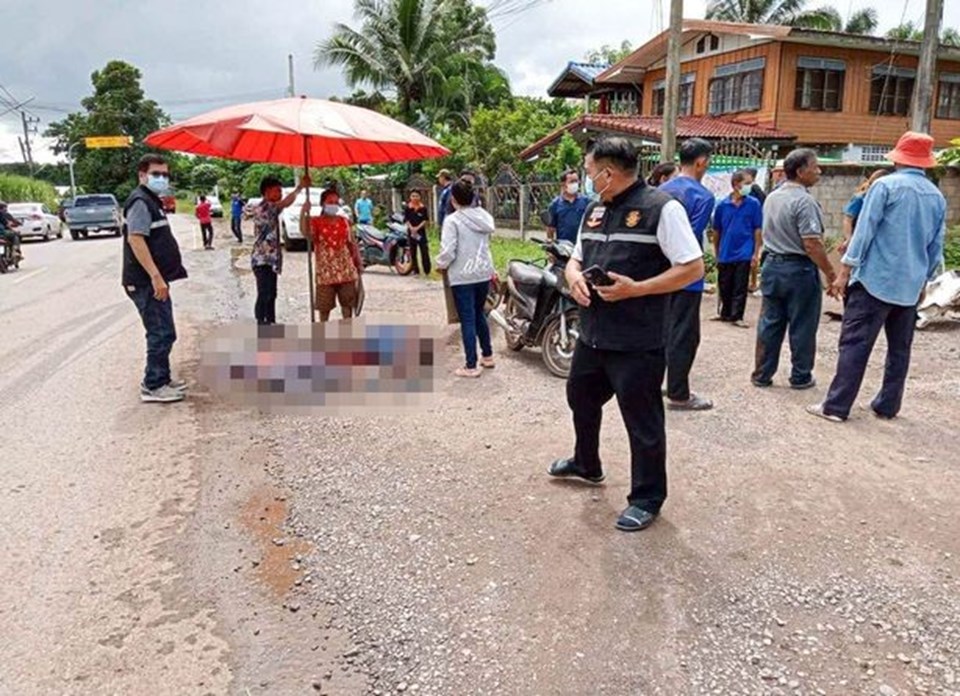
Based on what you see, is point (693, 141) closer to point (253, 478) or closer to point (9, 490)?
point (253, 478)

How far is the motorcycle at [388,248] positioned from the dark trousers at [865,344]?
9353mm

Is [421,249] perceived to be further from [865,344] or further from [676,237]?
[676,237]

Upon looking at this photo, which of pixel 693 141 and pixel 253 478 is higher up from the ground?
pixel 693 141

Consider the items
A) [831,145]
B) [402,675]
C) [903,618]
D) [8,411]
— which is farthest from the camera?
[831,145]

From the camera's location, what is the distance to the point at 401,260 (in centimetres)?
1353

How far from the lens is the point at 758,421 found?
195 inches

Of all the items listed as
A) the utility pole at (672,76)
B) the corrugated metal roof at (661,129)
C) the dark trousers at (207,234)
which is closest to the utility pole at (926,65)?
the utility pole at (672,76)

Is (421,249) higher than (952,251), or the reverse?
(952,251)

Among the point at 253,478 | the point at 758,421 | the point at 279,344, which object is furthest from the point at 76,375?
the point at 758,421

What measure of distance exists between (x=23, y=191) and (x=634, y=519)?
153ft

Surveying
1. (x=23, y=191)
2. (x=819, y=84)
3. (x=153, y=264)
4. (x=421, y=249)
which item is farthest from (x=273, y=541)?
(x=23, y=191)

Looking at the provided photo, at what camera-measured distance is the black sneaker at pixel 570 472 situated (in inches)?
154

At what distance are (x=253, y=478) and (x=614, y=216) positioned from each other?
2.51m

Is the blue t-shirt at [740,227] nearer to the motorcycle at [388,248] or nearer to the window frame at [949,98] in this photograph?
the motorcycle at [388,248]
